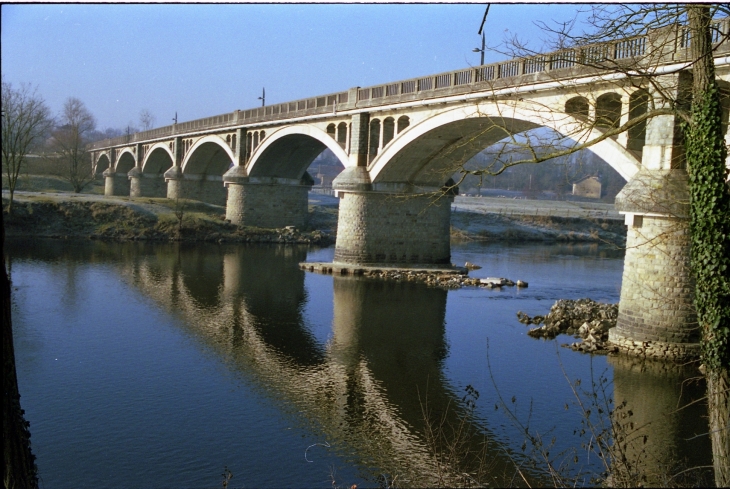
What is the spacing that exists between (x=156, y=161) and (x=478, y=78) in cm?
4399

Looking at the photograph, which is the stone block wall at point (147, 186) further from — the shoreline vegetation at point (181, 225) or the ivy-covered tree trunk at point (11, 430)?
the ivy-covered tree trunk at point (11, 430)

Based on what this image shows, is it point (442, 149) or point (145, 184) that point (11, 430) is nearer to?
point (442, 149)

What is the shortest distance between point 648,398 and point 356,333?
7.40m

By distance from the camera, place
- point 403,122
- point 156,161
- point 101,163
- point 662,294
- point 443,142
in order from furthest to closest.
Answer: point 101,163, point 156,161, point 403,122, point 443,142, point 662,294

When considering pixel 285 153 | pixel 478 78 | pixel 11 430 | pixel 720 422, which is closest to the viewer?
pixel 11 430

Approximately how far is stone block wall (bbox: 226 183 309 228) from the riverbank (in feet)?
2.88

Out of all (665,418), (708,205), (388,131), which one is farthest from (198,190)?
(708,205)

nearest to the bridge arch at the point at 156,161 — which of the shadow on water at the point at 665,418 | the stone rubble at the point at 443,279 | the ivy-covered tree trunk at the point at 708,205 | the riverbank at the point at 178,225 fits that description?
the riverbank at the point at 178,225

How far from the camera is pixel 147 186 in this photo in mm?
59688

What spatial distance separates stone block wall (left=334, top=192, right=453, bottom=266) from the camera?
2848 cm

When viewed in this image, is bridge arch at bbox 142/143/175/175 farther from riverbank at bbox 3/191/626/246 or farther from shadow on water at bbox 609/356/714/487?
shadow on water at bbox 609/356/714/487

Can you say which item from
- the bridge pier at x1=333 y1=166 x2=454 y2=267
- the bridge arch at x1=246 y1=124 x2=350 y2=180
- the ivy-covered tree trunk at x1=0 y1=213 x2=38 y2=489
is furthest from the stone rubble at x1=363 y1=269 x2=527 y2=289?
the ivy-covered tree trunk at x1=0 y1=213 x2=38 y2=489

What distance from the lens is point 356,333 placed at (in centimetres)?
1803

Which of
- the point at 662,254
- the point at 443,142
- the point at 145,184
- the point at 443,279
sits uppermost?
the point at 443,142
